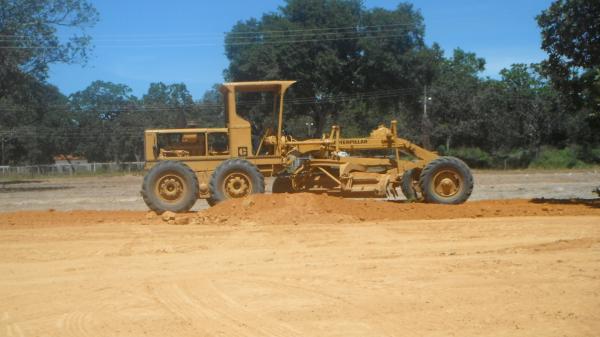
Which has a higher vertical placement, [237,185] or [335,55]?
[335,55]

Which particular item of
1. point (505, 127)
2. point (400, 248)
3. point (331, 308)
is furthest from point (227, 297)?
point (505, 127)

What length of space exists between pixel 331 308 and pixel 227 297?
131cm

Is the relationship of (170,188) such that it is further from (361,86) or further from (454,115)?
(454,115)

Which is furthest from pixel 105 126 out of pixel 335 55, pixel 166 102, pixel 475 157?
pixel 475 157

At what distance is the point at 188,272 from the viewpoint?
30.5 feet

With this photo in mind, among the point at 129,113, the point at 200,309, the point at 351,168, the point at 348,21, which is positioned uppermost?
the point at 348,21

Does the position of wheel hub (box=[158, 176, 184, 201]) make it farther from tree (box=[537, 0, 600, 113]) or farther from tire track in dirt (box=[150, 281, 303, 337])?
tree (box=[537, 0, 600, 113])

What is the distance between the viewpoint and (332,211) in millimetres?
14688

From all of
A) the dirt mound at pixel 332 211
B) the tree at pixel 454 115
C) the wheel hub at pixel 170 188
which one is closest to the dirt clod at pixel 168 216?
the dirt mound at pixel 332 211

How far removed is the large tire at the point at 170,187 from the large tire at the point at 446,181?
228 inches

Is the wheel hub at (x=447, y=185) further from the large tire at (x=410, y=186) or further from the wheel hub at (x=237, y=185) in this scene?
the wheel hub at (x=237, y=185)

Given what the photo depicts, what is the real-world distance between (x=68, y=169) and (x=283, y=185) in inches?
1954

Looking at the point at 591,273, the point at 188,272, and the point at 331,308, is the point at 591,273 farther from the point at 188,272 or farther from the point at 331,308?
the point at 188,272

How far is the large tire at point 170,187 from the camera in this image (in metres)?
16.2
